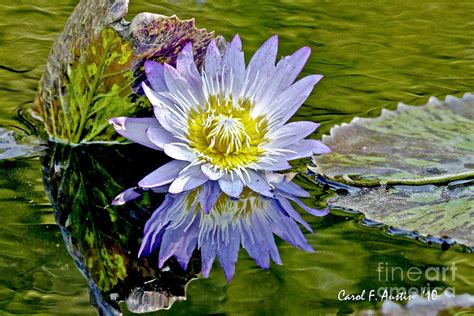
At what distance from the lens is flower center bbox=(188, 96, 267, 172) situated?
230cm

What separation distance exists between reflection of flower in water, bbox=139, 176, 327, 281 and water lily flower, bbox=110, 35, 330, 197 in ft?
0.18

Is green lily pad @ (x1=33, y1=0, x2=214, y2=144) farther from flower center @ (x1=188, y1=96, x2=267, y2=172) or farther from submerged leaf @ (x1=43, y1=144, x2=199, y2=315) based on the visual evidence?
flower center @ (x1=188, y1=96, x2=267, y2=172)

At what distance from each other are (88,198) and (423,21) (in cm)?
191

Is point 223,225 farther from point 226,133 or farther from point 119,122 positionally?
point 119,122

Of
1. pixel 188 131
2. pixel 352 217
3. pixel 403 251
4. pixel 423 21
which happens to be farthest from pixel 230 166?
pixel 423 21

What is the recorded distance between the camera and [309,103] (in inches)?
118

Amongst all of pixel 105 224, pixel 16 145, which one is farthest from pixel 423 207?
pixel 16 145

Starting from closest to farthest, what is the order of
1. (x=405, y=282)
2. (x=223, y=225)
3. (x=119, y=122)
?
(x=405, y=282)
(x=223, y=225)
(x=119, y=122)

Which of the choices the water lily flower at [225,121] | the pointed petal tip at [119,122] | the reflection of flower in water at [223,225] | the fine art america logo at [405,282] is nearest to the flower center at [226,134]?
the water lily flower at [225,121]

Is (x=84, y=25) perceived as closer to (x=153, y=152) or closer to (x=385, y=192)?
(x=153, y=152)

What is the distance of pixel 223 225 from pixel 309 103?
90 cm

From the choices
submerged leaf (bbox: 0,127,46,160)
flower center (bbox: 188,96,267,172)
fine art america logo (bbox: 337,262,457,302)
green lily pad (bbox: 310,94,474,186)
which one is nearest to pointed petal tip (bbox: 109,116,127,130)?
flower center (bbox: 188,96,267,172)

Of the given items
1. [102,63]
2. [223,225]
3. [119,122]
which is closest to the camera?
[223,225]

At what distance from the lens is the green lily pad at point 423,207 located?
2170mm
